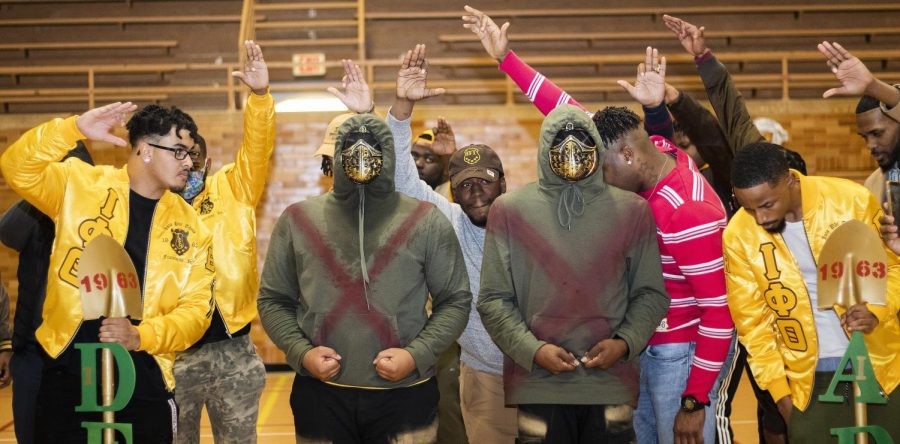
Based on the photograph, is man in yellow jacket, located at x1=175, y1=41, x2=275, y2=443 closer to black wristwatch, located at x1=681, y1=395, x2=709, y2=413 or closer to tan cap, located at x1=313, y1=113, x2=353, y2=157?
tan cap, located at x1=313, y1=113, x2=353, y2=157

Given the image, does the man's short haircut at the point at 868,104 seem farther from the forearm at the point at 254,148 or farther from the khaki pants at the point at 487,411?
the forearm at the point at 254,148

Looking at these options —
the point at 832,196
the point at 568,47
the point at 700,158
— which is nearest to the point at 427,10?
the point at 568,47

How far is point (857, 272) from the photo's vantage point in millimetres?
2793

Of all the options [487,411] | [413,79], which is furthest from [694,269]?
[413,79]

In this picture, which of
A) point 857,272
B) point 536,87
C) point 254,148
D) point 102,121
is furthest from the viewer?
point 536,87

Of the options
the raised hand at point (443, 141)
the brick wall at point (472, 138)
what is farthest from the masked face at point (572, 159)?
the brick wall at point (472, 138)

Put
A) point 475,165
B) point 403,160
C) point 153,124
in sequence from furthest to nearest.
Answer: point 475,165
point 403,160
point 153,124

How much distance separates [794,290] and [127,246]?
7.99 ft

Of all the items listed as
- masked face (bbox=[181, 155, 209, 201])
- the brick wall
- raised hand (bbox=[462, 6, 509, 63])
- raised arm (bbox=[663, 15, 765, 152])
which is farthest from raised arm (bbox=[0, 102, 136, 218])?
the brick wall

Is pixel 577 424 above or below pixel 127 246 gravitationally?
below

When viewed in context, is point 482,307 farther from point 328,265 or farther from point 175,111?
point 175,111

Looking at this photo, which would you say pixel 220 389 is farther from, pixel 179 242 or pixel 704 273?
pixel 704 273

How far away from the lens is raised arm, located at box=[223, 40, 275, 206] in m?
3.85

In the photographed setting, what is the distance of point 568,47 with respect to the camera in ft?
39.6
